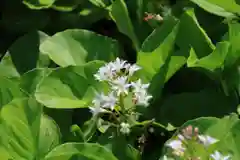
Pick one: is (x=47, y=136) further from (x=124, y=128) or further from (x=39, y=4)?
(x=39, y=4)

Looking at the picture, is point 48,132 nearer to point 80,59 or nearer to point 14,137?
point 14,137

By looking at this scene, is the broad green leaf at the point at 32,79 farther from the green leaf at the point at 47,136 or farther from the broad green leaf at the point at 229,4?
the broad green leaf at the point at 229,4

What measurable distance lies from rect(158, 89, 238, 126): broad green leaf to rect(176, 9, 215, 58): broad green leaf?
0.25 ft

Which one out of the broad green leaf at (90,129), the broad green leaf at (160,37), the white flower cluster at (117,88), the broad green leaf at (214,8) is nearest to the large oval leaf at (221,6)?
the broad green leaf at (214,8)

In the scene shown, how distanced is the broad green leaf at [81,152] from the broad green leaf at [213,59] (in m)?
0.22

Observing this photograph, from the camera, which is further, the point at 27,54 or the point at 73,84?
the point at 27,54

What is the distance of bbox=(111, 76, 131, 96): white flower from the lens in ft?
2.95

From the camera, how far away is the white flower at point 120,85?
898 mm

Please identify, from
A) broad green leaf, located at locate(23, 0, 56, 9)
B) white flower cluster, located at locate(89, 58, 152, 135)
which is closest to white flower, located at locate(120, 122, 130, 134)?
white flower cluster, located at locate(89, 58, 152, 135)

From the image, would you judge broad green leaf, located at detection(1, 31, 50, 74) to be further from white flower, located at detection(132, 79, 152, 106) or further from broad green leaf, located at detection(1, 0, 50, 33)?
white flower, located at detection(132, 79, 152, 106)

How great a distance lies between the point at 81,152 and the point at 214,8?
0.40m

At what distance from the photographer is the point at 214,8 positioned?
108cm

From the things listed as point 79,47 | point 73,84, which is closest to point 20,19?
point 79,47

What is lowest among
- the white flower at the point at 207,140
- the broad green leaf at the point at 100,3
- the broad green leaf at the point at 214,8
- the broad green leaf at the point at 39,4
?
the broad green leaf at the point at 39,4
